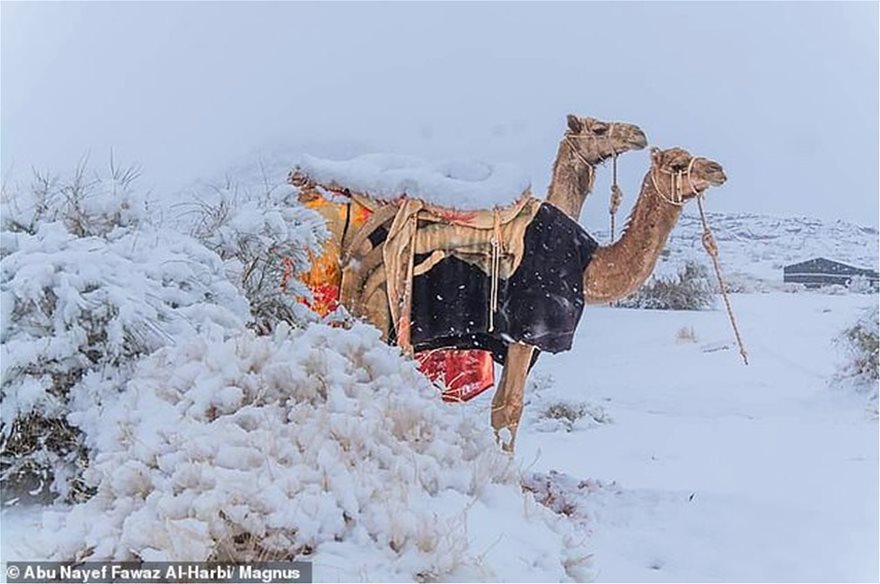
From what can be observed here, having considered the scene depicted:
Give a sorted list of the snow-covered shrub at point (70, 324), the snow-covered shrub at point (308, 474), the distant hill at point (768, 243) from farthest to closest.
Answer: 1. the distant hill at point (768, 243)
2. the snow-covered shrub at point (70, 324)
3. the snow-covered shrub at point (308, 474)

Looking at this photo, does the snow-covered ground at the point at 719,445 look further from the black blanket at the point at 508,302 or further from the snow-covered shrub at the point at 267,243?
the snow-covered shrub at the point at 267,243

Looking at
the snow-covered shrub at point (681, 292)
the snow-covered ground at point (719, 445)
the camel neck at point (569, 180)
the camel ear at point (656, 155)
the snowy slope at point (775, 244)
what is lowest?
the snow-covered ground at point (719, 445)

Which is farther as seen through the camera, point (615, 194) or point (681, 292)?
point (681, 292)

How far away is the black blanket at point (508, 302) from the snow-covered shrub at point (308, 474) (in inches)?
32.9

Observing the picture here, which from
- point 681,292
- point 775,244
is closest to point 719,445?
point 681,292

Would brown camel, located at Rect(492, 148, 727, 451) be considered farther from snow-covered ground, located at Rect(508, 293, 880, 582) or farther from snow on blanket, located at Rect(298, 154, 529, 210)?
snow on blanket, located at Rect(298, 154, 529, 210)

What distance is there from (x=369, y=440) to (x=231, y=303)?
3.25 feet

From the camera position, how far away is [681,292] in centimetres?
443

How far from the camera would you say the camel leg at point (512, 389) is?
3.72 metres

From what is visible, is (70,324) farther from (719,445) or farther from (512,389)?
(719,445)

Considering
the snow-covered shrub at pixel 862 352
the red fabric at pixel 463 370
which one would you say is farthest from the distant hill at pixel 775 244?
the red fabric at pixel 463 370

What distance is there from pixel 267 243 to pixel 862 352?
8.93 ft

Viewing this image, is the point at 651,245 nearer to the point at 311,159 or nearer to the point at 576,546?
the point at 311,159

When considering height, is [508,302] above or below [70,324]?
below
